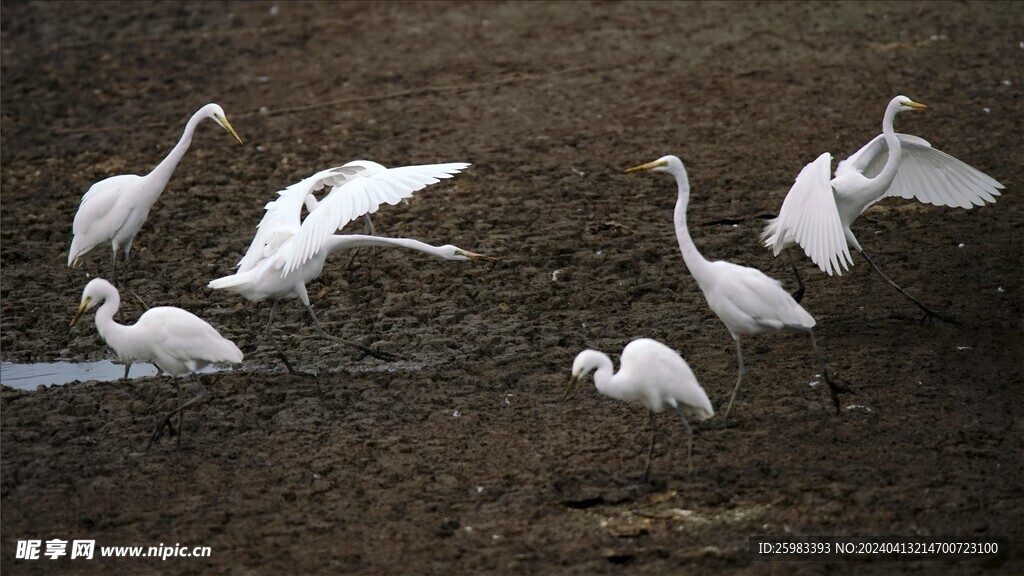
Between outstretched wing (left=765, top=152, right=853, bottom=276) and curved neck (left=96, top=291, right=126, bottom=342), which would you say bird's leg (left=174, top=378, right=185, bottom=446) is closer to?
curved neck (left=96, top=291, right=126, bottom=342)

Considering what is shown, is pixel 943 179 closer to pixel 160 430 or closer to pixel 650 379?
pixel 650 379

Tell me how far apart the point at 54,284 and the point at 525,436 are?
4.69m

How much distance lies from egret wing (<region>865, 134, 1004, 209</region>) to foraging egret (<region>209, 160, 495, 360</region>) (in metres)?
3.25

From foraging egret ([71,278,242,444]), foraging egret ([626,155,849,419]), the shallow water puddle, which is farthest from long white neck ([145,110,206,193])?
foraging egret ([626,155,849,419])

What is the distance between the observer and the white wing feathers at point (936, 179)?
323 inches

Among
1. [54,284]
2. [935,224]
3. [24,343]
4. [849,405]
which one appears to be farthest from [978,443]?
[54,284]

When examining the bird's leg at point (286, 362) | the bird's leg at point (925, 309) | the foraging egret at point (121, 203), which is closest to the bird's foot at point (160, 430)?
the bird's leg at point (286, 362)

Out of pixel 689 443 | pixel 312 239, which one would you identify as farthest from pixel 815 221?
pixel 312 239

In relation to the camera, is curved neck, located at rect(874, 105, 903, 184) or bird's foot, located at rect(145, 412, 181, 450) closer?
bird's foot, located at rect(145, 412, 181, 450)

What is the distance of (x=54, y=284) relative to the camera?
9070 mm

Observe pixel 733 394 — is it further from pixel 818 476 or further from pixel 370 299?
pixel 370 299

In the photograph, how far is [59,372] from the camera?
777 cm

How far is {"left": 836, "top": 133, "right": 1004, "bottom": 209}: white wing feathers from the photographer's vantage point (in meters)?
8.20

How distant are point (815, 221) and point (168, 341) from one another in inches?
157
